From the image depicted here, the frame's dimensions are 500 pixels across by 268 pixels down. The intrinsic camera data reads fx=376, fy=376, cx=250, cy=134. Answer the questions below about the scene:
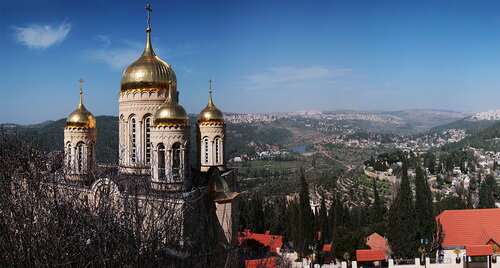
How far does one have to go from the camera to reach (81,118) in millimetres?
14977

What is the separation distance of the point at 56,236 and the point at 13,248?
0.87 metres

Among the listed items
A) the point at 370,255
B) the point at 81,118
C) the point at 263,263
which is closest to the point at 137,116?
the point at 81,118

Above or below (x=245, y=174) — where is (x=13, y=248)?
above

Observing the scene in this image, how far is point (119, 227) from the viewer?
7.21 metres

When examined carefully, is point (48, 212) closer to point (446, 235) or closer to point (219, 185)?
point (219, 185)

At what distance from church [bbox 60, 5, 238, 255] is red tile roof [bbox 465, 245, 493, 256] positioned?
30.5ft

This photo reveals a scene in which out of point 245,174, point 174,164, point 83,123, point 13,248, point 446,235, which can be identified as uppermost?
point 83,123

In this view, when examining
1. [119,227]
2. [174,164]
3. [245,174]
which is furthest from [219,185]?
[245,174]

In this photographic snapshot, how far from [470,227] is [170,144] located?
14261mm

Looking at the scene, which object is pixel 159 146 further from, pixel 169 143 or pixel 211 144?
pixel 211 144

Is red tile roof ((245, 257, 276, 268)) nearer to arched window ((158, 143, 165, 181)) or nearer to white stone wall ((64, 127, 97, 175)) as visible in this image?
arched window ((158, 143, 165, 181))

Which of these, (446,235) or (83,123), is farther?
(446,235)

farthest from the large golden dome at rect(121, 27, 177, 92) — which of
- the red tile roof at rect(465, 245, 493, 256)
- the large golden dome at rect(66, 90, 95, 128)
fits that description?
the red tile roof at rect(465, 245, 493, 256)

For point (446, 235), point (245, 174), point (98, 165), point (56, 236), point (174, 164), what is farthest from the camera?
point (245, 174)
